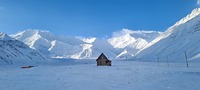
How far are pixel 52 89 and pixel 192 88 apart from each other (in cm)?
1539

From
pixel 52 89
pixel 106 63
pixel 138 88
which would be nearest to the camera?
pixel 52 89

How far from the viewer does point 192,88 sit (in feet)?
90.0

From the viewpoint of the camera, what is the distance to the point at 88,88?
26203 mm

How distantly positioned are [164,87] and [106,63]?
2666 inches

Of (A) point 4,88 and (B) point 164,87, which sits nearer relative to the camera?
(A) point 4,88

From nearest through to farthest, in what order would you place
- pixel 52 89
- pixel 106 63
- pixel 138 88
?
1. pixel 52 89
2. pixel 138 88
3. pixel 106 63

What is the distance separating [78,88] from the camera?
86.1 feet

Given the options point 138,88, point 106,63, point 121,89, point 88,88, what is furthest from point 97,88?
point 106,63

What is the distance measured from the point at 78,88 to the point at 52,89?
2761 mm

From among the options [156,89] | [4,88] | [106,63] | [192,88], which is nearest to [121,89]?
[156,89]

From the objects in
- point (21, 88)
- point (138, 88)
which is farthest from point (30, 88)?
point (138, 88)

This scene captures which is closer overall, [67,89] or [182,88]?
[67,89]

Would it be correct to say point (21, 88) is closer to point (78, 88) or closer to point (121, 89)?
point (78, 88)

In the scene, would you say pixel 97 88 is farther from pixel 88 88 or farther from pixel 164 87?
pixel 164 87
